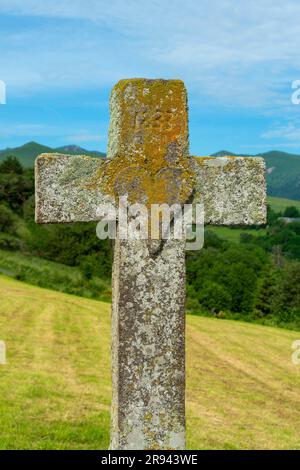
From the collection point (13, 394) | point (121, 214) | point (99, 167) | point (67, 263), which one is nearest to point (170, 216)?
point (121, 214)

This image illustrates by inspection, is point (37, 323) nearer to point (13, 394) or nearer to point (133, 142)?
point (13, 394)

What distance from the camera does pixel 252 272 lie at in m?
79.4

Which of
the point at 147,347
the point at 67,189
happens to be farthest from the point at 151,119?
the point at 147,347

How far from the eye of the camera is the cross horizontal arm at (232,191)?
6.07 metres

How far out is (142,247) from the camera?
5648 mm

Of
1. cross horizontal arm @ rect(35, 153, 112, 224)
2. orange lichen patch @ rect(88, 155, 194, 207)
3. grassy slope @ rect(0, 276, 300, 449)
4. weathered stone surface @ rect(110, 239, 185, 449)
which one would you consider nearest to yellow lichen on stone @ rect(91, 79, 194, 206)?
orange lichen patch @ rect(88, 155, 194, 207)

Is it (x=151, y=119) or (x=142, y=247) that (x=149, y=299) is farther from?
(x=151, y=119)

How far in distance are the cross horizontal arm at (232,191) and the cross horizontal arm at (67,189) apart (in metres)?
1.02

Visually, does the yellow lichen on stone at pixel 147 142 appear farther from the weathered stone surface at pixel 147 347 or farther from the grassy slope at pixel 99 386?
the grassy slope at pixel 99 386

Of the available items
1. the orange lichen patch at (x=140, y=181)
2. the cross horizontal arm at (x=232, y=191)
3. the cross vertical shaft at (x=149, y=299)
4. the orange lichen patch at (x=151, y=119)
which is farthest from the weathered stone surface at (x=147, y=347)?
the orange lichen patch at (x=151, y=119)

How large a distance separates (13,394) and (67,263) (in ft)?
222

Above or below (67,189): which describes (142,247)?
below

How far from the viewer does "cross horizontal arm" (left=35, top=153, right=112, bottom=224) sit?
570 centimetres

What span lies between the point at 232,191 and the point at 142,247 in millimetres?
1192
